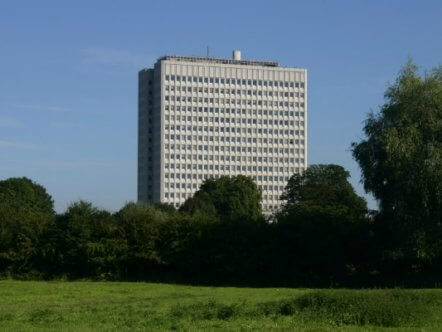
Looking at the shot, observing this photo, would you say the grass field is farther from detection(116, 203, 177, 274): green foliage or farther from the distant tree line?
detection(116, 203, 177, 274): green foliage

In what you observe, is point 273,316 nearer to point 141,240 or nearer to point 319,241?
point 319,241

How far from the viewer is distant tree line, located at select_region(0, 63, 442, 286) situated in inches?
1881

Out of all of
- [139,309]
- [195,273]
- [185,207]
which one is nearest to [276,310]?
[139,309]

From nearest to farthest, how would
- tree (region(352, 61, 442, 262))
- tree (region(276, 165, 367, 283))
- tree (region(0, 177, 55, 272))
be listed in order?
tree (region(352, 61, 442, 262)) → tree (region(276, 165, 367, 283)) → tree (region(0, 177, 55, 272))

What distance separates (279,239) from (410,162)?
15.1m

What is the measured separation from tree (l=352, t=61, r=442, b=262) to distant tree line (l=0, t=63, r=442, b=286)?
0.24 ft

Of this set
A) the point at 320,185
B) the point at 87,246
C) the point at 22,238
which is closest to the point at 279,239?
the point at 87,246

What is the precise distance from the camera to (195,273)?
2331 inches

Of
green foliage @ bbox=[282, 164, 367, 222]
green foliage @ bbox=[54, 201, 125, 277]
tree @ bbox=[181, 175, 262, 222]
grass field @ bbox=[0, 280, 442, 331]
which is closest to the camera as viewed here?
grass field @ bbox=[0, 280, 442, 331]

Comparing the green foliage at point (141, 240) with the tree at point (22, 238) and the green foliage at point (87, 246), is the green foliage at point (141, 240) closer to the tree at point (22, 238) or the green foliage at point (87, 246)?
Answer: the green foliage at point (87, 246)

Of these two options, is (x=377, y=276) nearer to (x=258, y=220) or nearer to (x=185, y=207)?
(x=258, y=220)

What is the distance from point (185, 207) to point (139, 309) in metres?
98.6

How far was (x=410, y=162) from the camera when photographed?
1818 inches

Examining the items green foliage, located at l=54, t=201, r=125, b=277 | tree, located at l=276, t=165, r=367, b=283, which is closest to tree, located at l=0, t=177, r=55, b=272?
green foliage, located at l=54, t=201, r=125, b=277
